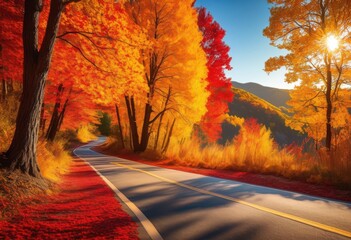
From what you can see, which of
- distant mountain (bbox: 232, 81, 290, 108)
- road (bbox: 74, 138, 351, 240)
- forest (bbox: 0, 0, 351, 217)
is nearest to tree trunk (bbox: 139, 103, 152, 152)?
forest (bbox: 0, 0, 351, 217)

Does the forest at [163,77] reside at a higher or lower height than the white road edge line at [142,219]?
higher

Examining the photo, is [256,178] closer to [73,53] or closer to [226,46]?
[73,53]

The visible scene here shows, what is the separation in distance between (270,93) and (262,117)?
242 ft

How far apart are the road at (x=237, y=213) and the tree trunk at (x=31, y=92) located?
7.58 ft

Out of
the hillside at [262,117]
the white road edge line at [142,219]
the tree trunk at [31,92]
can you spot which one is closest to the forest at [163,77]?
the tree trunk at [31,92]

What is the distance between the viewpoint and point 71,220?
167 inches

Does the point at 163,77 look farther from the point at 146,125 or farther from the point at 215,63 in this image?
the point at 215,63

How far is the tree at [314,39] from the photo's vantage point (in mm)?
12203

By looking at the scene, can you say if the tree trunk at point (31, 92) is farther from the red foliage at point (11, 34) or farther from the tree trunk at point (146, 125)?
the tree trunk at point (146, 125)

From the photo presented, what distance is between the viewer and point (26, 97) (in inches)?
238

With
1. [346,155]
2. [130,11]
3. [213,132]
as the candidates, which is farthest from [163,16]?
[346,155]

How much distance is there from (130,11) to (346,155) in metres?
14.4

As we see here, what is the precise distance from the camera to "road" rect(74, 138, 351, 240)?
3.62 m

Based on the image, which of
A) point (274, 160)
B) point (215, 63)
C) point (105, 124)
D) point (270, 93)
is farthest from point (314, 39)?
point (270, 93)
